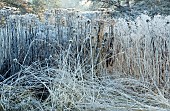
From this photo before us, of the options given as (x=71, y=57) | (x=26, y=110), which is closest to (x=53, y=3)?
(x=71, y=57)

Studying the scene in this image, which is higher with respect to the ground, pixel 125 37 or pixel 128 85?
pixel 125 37

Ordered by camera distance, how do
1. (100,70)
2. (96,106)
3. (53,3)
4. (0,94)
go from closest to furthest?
(96,106), (0,94), (100,70), (53,3)

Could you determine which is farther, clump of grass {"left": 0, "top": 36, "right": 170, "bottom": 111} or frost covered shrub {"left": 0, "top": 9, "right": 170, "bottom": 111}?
frost covered shrub {"left": 0, "top": 9, "right": 170, "bottom": 111}

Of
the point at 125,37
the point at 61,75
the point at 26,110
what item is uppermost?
the point at 125,37

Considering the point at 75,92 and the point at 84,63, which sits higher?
the point at 84,63

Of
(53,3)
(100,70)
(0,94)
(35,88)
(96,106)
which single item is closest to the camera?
(96,106)

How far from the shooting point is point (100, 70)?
4668 mm

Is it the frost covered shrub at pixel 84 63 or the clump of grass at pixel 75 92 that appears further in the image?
the frost covered shrub at pixel 84 63

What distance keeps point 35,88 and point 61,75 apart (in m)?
0.43

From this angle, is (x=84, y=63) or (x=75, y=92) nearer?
(x=75, y=92)

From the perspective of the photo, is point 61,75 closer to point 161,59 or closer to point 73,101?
point 73,101

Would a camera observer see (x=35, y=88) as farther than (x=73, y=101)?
Yes

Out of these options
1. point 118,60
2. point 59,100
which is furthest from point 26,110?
point 118,60

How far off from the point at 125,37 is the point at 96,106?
126cm
